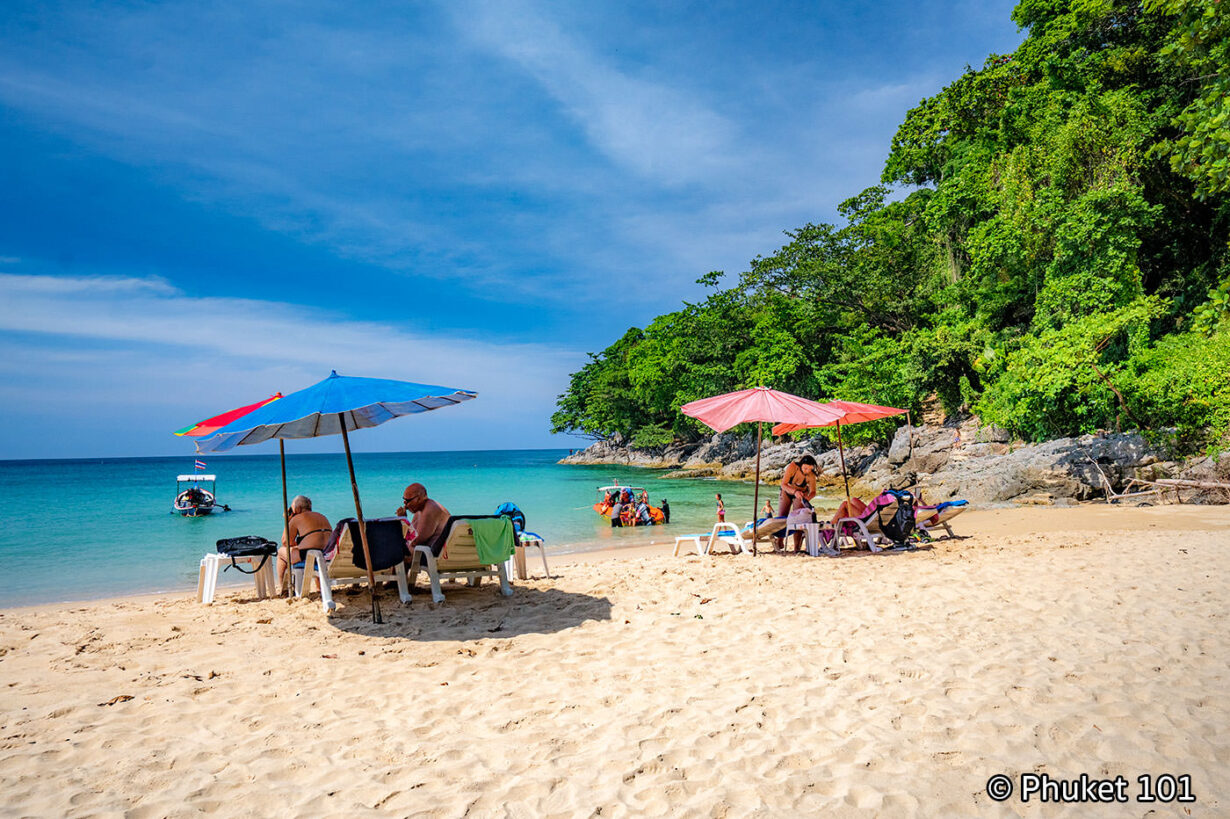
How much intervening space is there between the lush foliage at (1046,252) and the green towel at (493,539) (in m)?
13.0

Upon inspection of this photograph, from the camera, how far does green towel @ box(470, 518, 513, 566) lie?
258 inches

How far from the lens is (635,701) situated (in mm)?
3873

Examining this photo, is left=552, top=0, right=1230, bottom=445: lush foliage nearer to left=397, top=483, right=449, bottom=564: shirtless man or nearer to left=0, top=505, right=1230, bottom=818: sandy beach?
left=0, top=505, right=1230, bottom=818: sandy beach

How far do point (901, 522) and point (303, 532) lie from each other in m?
8.40

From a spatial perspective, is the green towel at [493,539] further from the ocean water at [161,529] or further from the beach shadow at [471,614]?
the ocean water at [161,529]

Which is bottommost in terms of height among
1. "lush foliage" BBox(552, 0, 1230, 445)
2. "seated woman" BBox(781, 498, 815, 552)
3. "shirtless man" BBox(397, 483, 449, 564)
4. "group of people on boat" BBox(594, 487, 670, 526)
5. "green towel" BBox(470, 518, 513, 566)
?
"group of people on boat" BBox(594, 487, 670, 526)

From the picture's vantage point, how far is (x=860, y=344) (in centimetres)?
3541

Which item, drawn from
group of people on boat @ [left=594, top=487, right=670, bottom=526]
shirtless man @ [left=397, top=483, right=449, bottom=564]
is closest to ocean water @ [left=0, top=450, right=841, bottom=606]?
group of people on boat @ [left=594, top=487, right=670, bottom=526]

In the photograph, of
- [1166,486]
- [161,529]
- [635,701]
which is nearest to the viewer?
[635,701]

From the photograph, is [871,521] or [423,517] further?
[871,521]

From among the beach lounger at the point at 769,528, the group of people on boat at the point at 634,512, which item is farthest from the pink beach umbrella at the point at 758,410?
the group of people on boat at the point at 634,512

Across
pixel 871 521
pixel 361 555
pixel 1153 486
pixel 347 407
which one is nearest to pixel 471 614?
pixel 361 555

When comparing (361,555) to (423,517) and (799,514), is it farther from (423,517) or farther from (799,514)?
(799,514)

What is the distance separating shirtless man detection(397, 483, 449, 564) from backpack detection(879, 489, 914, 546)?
679 centimetres
